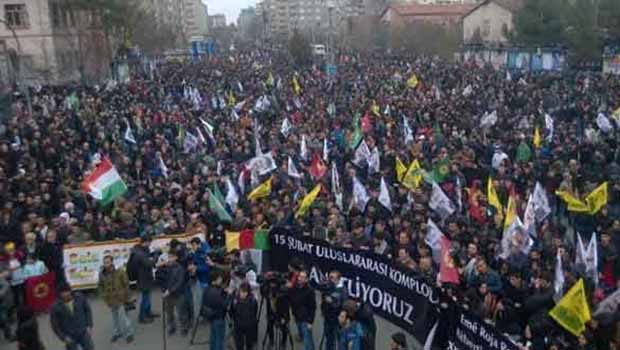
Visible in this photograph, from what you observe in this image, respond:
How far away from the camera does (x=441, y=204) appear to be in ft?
43.6

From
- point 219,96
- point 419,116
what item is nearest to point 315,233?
point 419,116

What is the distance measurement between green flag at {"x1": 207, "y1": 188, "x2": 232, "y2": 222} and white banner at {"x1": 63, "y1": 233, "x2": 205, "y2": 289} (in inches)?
51.3

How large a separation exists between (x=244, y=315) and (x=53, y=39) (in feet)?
151

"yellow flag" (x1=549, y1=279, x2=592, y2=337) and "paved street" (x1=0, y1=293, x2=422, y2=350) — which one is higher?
"yellow flag" (x1=549, y1=279, x2=592, y2=337)

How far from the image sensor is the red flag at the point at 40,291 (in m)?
10.7

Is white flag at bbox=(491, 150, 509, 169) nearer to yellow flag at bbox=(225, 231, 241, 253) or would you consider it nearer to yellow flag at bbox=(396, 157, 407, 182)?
yellow flag at bbox=(396, 157, 407, 182)

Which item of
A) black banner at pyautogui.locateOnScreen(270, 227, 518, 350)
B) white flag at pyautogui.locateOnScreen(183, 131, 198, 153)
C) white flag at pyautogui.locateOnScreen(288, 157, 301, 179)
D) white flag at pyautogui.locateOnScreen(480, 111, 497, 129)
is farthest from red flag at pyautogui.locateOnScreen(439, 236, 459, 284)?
white flag at pyautogui.locateOnScreen(480, 111, 497, 129)

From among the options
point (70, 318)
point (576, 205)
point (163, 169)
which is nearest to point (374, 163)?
point (163, 169)

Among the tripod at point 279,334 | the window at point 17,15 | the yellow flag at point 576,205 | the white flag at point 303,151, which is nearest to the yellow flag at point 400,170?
the white flag at point 303,151

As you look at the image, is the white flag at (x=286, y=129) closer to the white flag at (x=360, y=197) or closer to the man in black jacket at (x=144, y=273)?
the white flag at (x=360, y=197)

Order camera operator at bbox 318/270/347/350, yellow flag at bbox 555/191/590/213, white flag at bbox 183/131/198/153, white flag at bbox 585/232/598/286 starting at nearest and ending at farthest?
camera operator at bbox 318/270/347/350
white flag at bbox 585/232/598/286
yellow flag at bbox 555/191/590/213
white flag at bbox 183/131/198/153

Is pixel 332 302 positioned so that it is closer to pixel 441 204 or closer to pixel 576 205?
pixel 441 204

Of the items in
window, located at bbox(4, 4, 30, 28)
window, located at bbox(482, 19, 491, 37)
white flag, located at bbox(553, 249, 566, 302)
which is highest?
window, located at bbox(4, 4, 30, 28)

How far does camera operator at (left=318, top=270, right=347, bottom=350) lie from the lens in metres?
9.27
